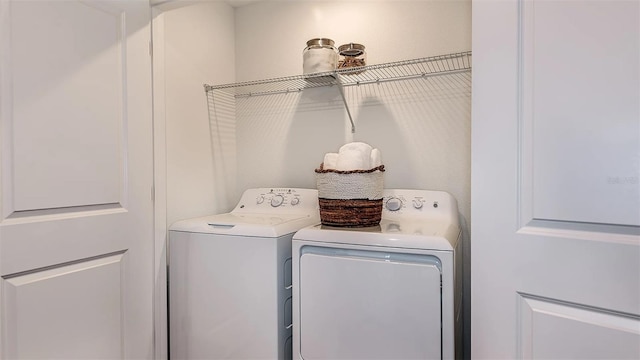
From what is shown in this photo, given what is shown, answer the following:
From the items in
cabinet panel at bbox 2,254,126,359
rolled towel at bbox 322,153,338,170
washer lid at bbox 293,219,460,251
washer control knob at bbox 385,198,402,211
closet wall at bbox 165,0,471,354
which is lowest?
cabinet panel at bbox 2,254,126,359

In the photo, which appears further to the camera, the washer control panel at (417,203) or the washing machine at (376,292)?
the washer control panel at (417,203)

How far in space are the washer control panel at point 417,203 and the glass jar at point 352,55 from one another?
69cm

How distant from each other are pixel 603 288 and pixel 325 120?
1.62 meters

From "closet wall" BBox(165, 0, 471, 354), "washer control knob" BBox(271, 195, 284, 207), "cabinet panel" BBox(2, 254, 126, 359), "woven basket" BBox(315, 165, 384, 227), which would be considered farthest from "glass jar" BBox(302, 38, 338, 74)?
"cabinet panel" BBox(2, 254, 126, 359)

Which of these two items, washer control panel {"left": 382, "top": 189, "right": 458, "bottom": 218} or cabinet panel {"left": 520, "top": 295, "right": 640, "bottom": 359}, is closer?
cabinet panel {"left": 520, "top": 295, "right": 640, "bottom": 359}

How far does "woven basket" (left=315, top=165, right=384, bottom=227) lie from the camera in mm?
1536

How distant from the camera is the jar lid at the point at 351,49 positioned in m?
1.92

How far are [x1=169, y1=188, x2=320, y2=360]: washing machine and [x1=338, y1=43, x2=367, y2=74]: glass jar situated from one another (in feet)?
2.83

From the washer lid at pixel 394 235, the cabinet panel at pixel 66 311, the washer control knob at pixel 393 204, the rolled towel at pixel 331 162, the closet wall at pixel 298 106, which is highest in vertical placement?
the closet wall at pixel 298 106

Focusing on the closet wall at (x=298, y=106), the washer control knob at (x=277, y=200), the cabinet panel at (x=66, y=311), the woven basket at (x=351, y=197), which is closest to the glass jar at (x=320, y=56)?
the closet wall at (x=298, y=106)

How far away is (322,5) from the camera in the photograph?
2.22 m

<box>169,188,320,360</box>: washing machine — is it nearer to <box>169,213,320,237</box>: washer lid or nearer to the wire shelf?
<box>169,213,320,237</box>: washer lid

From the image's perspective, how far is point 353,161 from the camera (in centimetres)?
156

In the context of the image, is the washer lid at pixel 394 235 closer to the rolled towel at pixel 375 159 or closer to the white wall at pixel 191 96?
the rolled towel at pixel 375 159
